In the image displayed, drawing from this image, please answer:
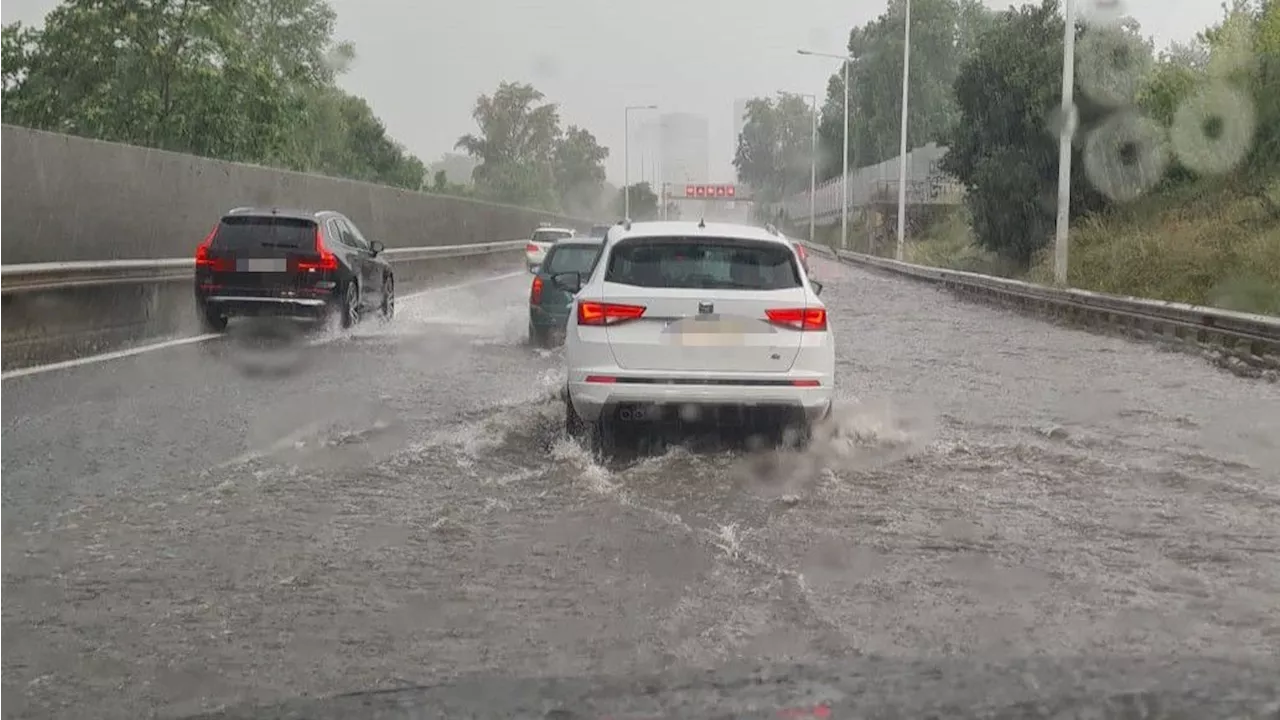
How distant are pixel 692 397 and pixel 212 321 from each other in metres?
10.3

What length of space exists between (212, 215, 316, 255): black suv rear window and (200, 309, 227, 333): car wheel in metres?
0.85

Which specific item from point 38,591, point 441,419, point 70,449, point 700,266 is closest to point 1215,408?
point 700,266

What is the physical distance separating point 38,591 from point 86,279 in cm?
1096

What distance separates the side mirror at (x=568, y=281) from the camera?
37.0 ft

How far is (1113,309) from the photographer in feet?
74.4

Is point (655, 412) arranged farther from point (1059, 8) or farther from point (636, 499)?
point (1059, 8)

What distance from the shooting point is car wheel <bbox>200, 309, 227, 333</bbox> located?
17.6 m

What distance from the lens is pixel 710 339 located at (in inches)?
354

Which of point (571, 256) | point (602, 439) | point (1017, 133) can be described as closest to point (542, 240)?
point (1017, 133)

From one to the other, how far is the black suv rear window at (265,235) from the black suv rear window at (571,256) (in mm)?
2863

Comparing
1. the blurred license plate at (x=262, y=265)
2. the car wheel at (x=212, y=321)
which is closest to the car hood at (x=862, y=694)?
the blurred license plate at (x=262, y=265)

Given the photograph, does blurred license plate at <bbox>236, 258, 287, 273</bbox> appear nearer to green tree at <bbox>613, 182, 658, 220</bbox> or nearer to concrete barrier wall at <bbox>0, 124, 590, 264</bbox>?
concrete barrier wall at <bbox>0, 124, 590, 264</bbox>

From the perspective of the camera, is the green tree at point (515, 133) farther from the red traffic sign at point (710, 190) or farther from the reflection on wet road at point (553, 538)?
the reflection on wet road at point (553, 538)

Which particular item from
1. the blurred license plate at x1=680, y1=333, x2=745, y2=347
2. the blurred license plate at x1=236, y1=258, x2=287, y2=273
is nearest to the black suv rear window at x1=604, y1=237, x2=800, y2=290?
the blurred license plate at x1=680, y1=333, x2=745, y2=347
